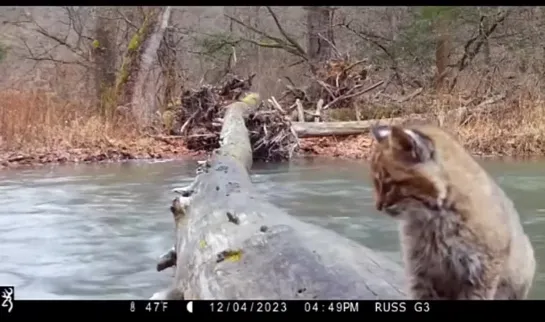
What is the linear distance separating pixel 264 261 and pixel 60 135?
8.06 feet

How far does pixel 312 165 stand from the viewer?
3.34 meters

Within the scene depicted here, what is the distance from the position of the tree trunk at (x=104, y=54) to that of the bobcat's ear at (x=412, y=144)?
310 cm

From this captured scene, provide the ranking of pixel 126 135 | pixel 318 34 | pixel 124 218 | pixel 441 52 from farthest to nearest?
Result: pixel 318 34 → pixel 126 135 → pixel 441 52 → pixel 124 218

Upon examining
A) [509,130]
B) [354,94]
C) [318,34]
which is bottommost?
[509,130]

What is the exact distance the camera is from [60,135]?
3.51 meters

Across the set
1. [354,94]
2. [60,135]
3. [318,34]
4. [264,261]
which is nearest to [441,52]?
[354,94]

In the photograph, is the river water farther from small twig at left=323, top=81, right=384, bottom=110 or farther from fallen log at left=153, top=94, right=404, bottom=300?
small twig at left=323, top=81, right=384, bottom=110

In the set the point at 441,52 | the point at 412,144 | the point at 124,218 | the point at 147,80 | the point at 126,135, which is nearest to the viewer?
the point at 412,144

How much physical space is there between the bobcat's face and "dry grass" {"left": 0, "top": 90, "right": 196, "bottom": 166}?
2451 millimetres
